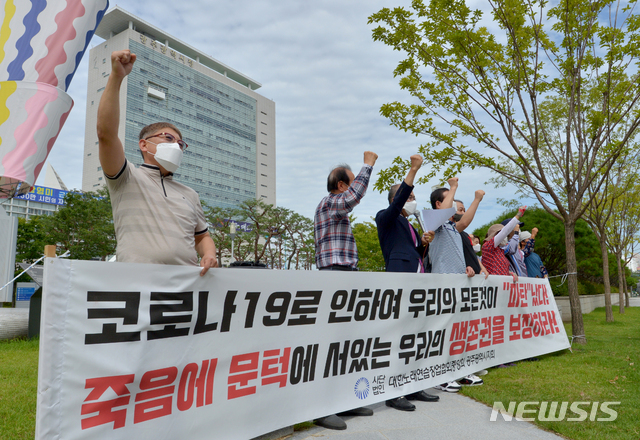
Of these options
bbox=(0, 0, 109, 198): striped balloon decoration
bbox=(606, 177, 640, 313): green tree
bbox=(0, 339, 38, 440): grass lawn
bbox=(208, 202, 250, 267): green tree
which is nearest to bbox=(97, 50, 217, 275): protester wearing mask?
bbox=(0, 339, 38, 440): grass lawn

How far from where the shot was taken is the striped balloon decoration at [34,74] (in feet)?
11.9

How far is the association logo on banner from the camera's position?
3.06 meters

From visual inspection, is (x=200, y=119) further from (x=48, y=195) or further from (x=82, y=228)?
(x=82, y=228)

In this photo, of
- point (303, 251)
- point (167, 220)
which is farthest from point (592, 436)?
point (303, 251)

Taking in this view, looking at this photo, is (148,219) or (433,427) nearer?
(148,219)

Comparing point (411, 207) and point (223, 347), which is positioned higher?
point (411, 207)

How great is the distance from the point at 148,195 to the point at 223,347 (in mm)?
963

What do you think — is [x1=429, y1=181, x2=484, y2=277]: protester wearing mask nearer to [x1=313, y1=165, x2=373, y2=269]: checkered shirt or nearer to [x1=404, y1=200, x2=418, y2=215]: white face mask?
[x1=404, y1=200, x2=418, y2=215]: white face mask

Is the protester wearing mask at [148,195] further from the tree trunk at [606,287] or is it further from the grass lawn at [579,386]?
the tree trunk at [606,287]

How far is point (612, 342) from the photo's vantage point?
6863mm

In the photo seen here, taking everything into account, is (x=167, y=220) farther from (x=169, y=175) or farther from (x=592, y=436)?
(x=592, y=436)

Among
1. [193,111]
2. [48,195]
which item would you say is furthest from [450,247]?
[193,111]

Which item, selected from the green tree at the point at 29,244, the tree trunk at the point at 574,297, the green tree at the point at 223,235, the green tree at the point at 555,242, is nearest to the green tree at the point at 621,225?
the green tree at the point at 555,242

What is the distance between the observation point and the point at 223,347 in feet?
7.78
